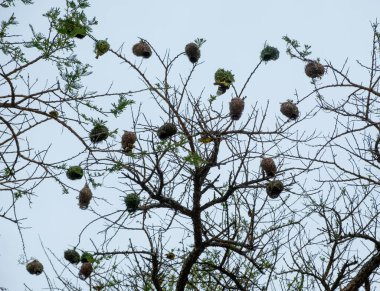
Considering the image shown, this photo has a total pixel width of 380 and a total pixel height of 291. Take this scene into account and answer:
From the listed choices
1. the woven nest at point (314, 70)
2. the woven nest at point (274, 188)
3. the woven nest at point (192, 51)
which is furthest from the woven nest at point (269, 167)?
the woven nest at point (192, 51)

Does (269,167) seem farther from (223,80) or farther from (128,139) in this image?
(128,139)

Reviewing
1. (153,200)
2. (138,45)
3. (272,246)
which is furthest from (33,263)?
(272,246)

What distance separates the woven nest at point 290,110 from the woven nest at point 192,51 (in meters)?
0.96

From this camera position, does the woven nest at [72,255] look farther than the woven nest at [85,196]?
Yes

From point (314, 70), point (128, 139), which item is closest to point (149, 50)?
point (128, 139)

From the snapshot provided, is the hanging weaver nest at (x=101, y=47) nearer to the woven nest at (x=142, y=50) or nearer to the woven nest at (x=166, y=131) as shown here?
the woven nest at (x=142, y=50)

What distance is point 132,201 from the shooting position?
12.1 ft

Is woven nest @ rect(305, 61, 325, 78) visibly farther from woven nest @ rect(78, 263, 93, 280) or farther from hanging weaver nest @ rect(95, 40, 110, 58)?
woven nest @ rect(78, 263, 93, 280)

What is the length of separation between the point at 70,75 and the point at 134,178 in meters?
1.19

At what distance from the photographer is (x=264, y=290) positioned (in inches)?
197

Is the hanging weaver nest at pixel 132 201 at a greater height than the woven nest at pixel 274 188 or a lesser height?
lesser

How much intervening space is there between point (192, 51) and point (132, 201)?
1.61 meters

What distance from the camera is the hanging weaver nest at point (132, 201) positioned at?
12.2 feet

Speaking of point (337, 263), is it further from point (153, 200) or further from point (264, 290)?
point (153, 200)
